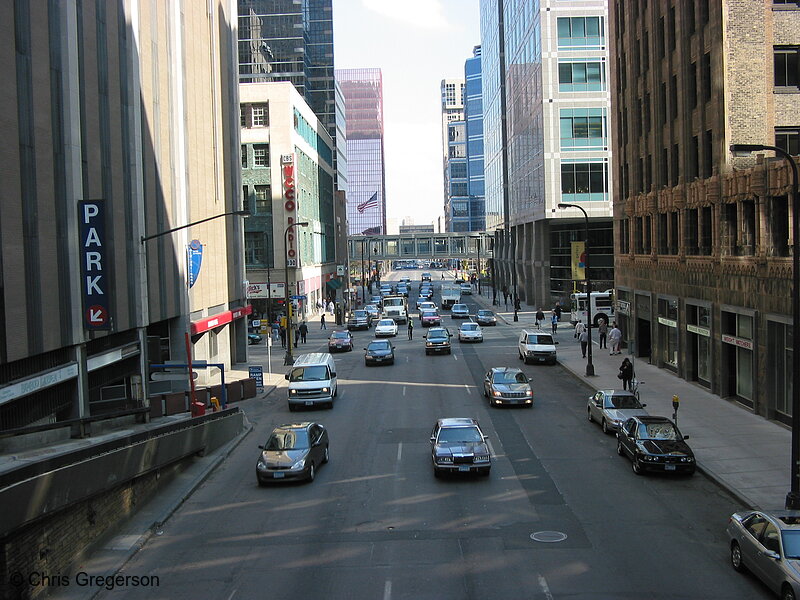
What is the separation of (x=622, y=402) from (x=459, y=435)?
8.05 meters

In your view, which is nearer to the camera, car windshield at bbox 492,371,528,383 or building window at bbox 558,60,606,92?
car windshield at bbox 492,371,528,383

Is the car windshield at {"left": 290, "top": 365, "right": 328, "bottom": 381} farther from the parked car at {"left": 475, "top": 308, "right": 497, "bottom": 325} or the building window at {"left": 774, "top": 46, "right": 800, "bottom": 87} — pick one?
the parked car at {"left": 475, "top": 308, "right": 497, "bottom": 325}

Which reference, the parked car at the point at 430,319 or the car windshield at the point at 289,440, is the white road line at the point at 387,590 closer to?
the car windshield at the point at 289,440

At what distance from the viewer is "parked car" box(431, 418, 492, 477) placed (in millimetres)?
21578

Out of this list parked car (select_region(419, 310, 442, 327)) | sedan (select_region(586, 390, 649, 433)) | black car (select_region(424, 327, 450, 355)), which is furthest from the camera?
parked car (select_region(419, 310, 442, 327))

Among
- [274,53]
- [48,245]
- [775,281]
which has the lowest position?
[775,281]

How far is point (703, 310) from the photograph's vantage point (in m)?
36.0

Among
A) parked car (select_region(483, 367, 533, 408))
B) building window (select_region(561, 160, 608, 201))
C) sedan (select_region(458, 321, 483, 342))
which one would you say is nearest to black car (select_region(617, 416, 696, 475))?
parked car (select_region(483, 367, 533, 408))

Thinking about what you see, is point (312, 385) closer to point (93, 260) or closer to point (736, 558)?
point (93, 260)

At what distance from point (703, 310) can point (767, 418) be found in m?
8.31

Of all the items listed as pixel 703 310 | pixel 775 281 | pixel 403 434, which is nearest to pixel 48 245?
pixel 403 434

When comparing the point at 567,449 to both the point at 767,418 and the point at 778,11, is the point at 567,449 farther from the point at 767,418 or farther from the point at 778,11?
the point at 778,11

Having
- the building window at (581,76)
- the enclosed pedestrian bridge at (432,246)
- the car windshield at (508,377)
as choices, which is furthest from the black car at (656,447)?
the enclosed pedestrian bridge at (432,246)

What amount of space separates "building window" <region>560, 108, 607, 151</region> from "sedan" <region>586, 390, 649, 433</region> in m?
51.4
